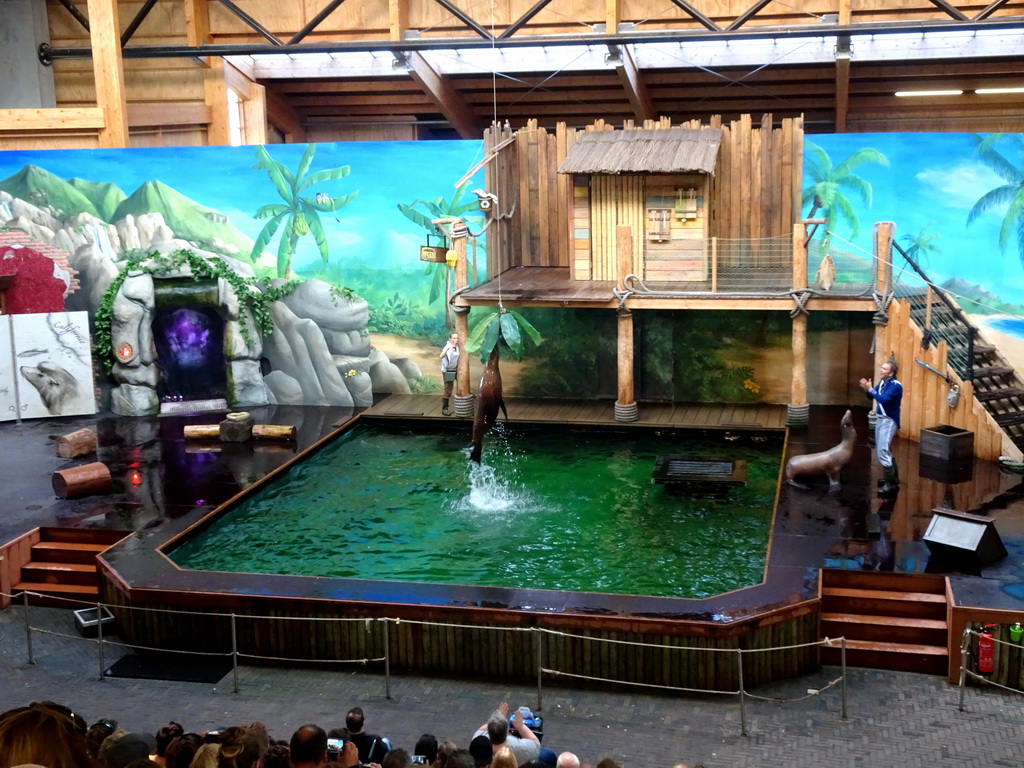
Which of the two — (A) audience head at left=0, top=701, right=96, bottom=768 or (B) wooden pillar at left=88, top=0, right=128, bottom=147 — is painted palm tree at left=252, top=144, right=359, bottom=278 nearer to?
(B) wooden pillar at left=88, top=0, right=128, bottom=147

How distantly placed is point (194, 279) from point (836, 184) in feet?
32.1

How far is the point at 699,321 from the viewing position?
17.8 m

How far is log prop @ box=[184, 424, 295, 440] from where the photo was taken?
16422 millimetres

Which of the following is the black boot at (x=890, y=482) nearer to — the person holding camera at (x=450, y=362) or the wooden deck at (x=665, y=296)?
the wooden deck at (x=665, y=296)

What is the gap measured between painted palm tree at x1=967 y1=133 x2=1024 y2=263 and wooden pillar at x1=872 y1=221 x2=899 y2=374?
2.39 m

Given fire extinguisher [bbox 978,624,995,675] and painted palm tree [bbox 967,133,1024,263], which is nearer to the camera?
fire extinguisher [bbox 978,624,995,675]

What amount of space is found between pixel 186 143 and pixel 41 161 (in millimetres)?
2669

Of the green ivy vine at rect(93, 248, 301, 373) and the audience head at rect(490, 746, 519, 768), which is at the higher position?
the green ivy vine at rect(93, 248, 301, 373)

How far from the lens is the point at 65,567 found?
12.6 m

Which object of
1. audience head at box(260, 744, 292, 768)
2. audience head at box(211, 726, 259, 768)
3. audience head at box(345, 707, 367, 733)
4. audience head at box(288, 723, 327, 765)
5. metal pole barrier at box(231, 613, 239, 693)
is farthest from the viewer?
metal pole barrier at box(231, 613, 239, 693)

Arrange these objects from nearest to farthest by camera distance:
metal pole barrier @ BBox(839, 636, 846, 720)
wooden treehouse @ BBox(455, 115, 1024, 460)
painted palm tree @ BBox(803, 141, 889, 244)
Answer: metal pole barrier @ BBox(839, 636, 846, 720) → wooden treehouse @ BBox(455, 115, 1024, 460) → painted palm tree @ BBox(803, 141, 889, 244)

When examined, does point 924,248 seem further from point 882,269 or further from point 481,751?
point 481,751

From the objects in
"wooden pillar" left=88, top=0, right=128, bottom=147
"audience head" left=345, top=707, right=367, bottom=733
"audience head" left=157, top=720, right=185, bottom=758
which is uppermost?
"wooden pillar" left=88, top=0, right=128, bottom=147

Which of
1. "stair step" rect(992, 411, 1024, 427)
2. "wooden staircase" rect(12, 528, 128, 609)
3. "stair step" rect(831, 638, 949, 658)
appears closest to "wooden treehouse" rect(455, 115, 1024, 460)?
"stair step" rect(992, 411, 1024, 427)
